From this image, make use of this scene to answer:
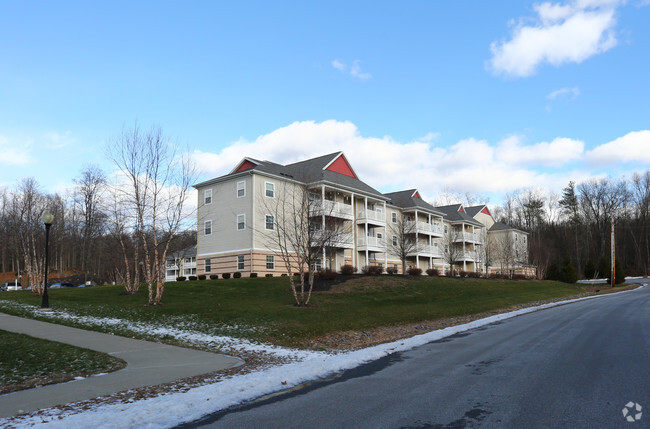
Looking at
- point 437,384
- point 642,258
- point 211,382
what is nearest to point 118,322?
point 211,382

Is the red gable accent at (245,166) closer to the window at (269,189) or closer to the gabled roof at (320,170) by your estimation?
the gabled roof at (320,170)

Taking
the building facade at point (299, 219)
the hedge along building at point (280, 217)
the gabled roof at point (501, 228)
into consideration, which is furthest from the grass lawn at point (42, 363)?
the gabled roof at point (501, 228)

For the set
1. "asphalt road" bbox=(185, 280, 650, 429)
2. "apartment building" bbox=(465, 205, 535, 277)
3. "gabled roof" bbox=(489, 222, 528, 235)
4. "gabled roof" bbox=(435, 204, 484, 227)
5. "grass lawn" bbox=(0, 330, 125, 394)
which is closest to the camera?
"asphalt road" bbox=(185, 280, 650, 429)

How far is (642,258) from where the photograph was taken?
251 feet

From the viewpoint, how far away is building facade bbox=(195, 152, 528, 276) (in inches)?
1371

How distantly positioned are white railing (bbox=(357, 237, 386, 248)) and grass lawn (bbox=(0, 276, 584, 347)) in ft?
27.9

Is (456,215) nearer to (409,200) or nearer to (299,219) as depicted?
(409,200)

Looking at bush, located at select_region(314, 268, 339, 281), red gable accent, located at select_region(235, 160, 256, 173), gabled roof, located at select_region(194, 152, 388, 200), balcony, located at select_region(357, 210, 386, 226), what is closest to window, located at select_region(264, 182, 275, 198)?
gabled roof, located at select_region(194, 152, 388, 200)

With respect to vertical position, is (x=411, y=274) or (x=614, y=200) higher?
(x=614, y=200)

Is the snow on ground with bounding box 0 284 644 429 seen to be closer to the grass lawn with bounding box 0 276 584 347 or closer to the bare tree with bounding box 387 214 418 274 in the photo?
the grass lawn with bounding box 0 276 584 347

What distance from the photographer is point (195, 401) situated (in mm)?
6707

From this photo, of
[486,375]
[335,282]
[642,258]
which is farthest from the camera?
[642,258]

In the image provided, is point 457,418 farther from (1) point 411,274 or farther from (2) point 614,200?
(2) point 614,200

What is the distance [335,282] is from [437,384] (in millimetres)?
23140
